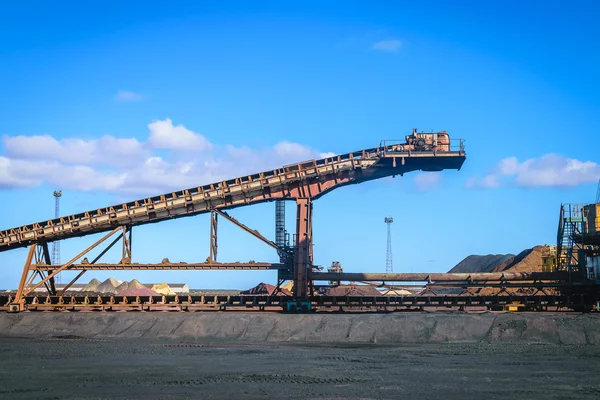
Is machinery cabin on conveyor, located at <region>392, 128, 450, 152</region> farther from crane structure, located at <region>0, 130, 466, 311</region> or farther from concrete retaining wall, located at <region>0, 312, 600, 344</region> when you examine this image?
concrete retaining wall, located at <region>0, 312, 600, 344</region>

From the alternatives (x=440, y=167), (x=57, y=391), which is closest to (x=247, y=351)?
(x=57, y=391)

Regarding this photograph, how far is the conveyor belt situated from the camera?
39.5m

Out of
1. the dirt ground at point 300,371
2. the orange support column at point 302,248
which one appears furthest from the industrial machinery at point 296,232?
the dirt ground at point 300,371

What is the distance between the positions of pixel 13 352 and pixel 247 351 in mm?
9358

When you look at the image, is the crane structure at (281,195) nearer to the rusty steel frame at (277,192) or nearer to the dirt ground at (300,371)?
the rusty steel frame at (277,192)

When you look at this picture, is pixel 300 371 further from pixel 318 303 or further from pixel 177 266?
pixel 177 266

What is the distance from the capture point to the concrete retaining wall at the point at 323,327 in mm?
Result: 30359

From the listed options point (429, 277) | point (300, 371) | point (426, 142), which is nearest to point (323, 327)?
point (429, 277)

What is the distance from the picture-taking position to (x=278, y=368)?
2155cm

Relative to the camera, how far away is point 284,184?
39.7m

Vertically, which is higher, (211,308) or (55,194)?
(55,194)

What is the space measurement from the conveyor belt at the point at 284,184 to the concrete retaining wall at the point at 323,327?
19.9 feet

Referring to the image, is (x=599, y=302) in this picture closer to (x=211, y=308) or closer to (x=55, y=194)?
(x=211, y=308)

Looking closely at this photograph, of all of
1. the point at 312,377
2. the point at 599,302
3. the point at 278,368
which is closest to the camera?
the point at 312,377
